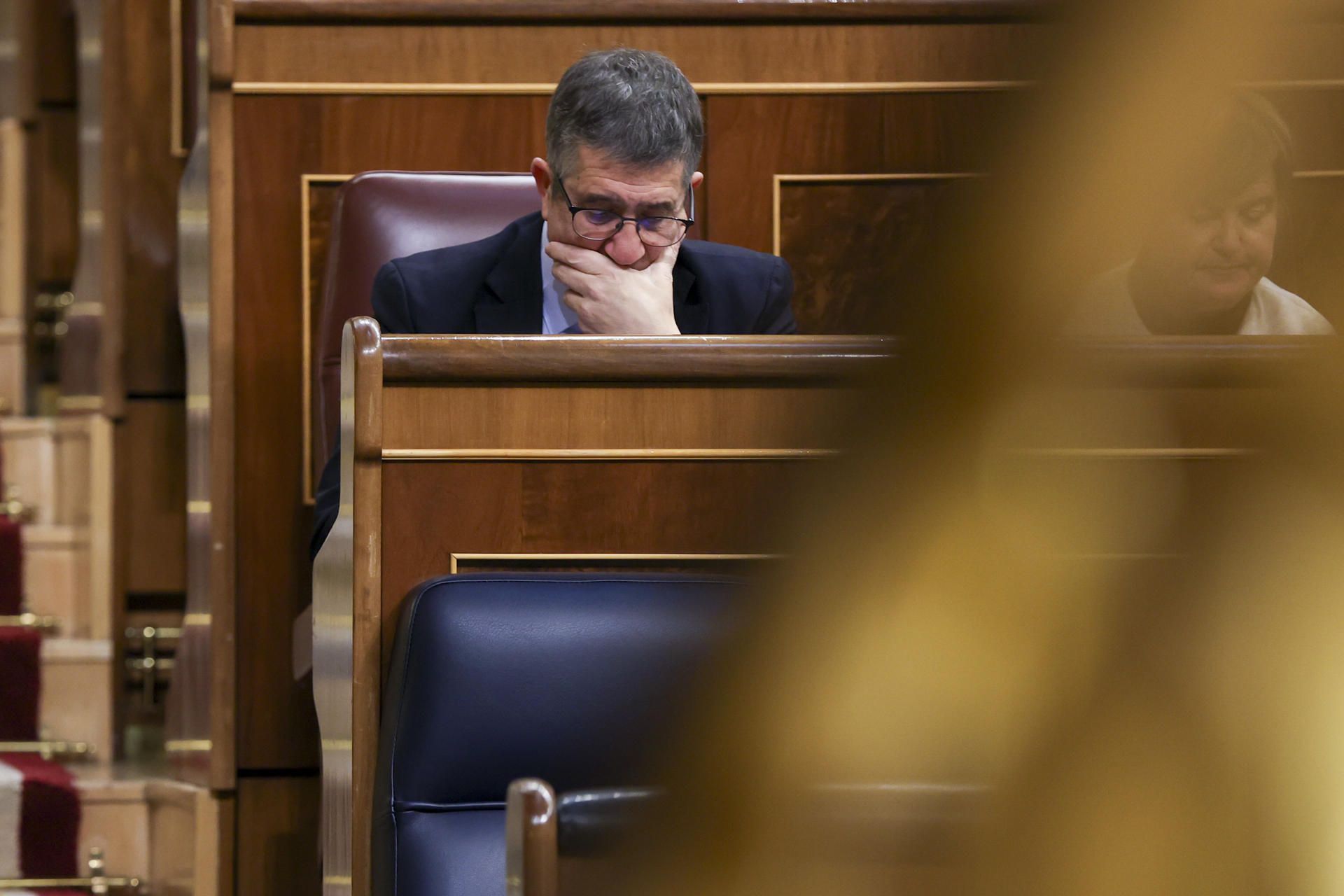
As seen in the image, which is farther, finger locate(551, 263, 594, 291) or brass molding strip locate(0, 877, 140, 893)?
brass molding strip locate(0, 877, 140, 893)

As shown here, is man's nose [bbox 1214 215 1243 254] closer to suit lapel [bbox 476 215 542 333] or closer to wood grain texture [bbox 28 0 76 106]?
suit lapel [bbox 476 215 542 333]

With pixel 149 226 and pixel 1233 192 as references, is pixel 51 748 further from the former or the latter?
pixel 1233 192

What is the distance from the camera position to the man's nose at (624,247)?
907 mm

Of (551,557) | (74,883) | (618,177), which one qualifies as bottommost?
(74,883)

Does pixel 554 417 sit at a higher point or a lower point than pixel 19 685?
higher

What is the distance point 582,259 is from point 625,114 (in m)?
0.09

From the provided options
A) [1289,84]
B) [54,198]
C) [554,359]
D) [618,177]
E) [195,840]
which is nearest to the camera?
[1289,84]

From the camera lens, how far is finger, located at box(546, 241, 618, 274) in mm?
896

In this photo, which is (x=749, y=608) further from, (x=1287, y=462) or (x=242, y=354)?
(x=242, y=354)

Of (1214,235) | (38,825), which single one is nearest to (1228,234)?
(1214,235)

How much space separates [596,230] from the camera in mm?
907

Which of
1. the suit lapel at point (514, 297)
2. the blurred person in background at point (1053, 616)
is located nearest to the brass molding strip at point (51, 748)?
the suit lapel at point (514, 297)

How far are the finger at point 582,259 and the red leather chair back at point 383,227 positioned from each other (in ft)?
0.67

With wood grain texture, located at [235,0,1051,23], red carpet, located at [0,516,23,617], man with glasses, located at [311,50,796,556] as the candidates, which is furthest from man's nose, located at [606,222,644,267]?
red carpet, located at [0,516,23,617]
